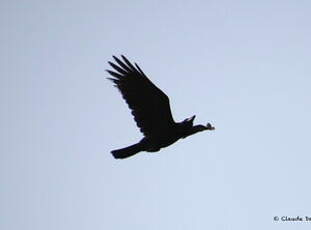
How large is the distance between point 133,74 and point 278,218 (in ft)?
14.9

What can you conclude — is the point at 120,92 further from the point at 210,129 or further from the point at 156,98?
the point at 210,129

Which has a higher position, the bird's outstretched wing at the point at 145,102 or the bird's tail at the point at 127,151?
the bird's outstretched wing at the point at 145,102

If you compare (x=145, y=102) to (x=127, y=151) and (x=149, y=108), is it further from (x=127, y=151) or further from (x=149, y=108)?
(x=127, y=151)

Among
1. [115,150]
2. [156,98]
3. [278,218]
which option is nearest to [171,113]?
[156,98]

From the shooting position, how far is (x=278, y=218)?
1530cm

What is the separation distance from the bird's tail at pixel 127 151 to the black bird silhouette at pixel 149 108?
134 millimetres

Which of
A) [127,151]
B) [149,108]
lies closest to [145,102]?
[149,108]

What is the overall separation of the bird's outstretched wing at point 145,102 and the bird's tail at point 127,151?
1.13 feet

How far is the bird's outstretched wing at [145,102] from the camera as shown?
13.8m

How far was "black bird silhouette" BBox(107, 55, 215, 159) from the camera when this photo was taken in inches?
543

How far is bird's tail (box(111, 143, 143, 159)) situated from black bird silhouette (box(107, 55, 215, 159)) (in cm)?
13

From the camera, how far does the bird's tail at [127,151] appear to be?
13.5m

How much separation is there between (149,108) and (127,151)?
1.01 metres

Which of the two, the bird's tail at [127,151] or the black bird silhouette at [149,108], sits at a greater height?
the black bird silhouette at [149,108]
